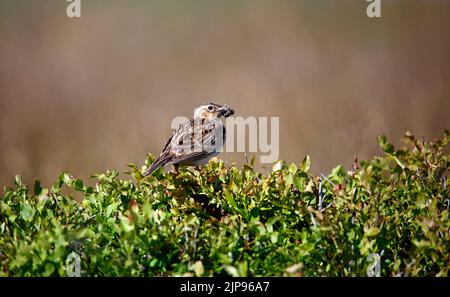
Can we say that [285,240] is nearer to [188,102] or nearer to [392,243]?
[392,243]

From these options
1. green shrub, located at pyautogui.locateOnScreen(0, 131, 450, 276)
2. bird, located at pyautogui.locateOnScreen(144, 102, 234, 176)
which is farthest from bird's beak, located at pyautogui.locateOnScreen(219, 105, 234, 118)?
green shrub, located at pyautogui.locateOnScreen(0, 131, 450, 276)

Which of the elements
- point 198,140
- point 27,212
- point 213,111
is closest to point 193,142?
point 198,140

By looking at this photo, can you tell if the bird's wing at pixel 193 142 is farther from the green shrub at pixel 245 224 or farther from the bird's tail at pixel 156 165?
the green shrub at pixel 245 224

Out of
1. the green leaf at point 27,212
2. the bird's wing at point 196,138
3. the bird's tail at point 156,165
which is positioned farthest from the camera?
the bird's wing at point 196,138

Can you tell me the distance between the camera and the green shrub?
3.80 m

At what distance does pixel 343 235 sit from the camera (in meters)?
3.97

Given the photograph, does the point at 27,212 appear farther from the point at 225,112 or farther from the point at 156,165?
the point at 225,112

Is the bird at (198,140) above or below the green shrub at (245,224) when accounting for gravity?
above

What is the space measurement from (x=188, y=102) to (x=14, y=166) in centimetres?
293

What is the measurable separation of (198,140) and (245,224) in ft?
8.08

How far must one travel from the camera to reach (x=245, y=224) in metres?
4.51

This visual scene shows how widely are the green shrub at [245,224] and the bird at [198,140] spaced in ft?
2.70

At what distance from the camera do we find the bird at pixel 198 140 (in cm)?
638

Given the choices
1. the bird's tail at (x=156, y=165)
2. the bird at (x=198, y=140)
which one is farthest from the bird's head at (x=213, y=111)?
the bird's tail at (x=156, y=165)
